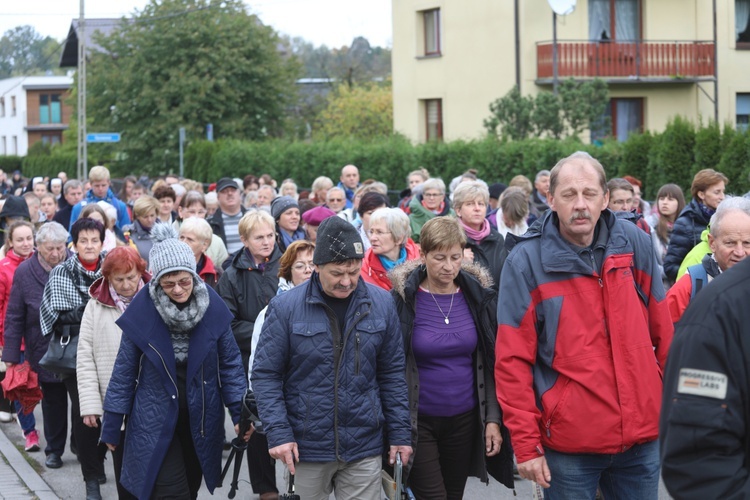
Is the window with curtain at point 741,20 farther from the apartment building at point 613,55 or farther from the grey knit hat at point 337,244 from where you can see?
the grey knit hat at point 337,244

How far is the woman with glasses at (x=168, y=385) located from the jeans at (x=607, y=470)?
2173 millimetres

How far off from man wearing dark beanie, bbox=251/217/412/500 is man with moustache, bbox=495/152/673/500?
0.92 m

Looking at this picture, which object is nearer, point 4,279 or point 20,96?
point 4,279

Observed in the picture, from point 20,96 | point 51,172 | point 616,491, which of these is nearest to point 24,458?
point 616,491

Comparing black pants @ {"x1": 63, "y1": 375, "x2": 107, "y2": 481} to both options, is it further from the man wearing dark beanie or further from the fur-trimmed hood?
the fur-trimmed hood

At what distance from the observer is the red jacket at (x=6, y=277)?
9.25m

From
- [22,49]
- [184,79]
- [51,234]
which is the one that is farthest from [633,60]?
[22,49]

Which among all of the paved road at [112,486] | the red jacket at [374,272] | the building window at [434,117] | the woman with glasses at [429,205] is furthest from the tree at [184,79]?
the red jacket at [374,272]

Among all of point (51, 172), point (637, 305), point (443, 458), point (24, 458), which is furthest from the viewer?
point (51, 172)

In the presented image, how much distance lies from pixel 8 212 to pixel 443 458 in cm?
760

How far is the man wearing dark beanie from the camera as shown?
17.2 feet

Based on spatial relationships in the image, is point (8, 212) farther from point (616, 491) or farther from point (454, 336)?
point (616, 491)

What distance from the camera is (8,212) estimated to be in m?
11.9

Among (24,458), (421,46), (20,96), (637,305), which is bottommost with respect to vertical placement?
(24,458)
